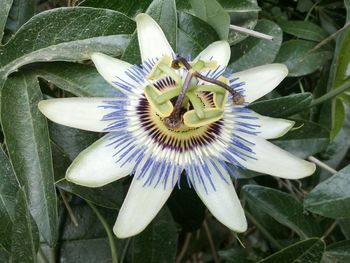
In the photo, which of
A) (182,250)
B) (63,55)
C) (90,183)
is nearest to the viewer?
(90,183)

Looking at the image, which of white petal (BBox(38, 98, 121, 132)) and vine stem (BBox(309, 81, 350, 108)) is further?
vine stem (BBox(309, 81, 350, 108))

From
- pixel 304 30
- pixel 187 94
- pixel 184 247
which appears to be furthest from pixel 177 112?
pixel 184 247

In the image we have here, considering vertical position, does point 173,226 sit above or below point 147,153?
below

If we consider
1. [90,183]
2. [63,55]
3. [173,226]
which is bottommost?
[173,226]

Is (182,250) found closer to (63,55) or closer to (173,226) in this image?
(173,226)

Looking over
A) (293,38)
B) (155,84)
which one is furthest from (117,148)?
(293,38)

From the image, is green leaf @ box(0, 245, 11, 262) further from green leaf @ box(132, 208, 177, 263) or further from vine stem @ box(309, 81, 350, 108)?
vine stem @ box(309, 81, 350, 108)

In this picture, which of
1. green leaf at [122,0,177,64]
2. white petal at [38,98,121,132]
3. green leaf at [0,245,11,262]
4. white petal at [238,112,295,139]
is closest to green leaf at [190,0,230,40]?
green leaf at [122,0,177,64]
